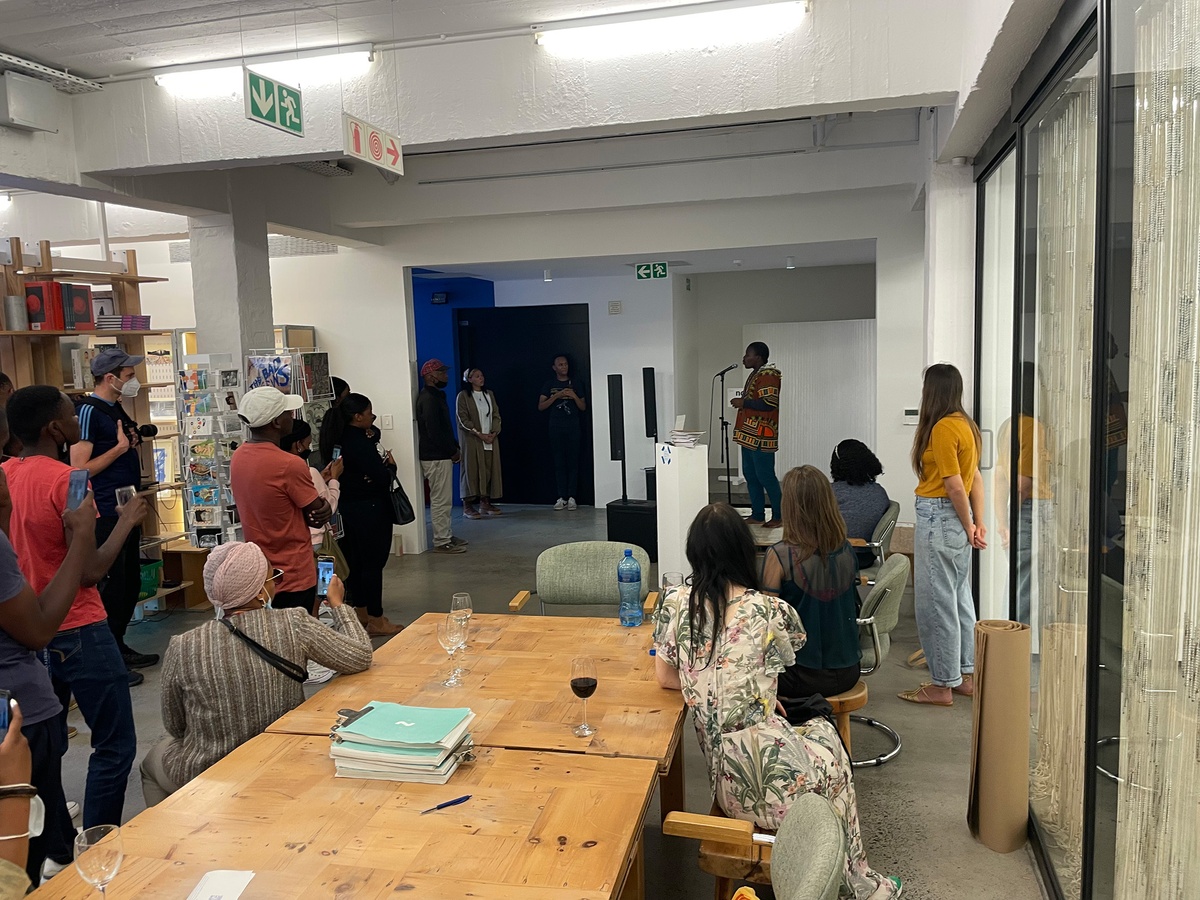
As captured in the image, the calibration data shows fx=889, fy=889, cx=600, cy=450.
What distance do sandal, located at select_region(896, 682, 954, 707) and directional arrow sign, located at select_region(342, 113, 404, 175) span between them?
3.70 meters

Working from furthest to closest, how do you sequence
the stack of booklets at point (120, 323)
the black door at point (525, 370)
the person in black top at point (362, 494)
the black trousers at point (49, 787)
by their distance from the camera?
the black door at point (525, 370) < the stack of booklets at point (120, 323) < the person in black top at point (362, 494) < the black trousers at point (49, 787)

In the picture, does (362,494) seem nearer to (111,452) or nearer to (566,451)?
(111,452)

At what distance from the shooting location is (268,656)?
2730 millimetres

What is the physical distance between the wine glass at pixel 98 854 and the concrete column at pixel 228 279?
5.04 metres

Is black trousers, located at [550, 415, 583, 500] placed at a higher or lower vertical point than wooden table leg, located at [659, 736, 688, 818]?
higher

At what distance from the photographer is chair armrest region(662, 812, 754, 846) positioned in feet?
7.28

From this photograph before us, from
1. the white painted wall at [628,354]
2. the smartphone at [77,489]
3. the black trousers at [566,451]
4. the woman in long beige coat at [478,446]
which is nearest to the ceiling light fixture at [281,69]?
the smartphone at [77,489]

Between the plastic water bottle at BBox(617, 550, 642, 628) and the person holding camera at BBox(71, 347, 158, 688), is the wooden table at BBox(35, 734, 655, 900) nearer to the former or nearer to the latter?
the plastic water bottle at BBox(617, 550, 642, 628)

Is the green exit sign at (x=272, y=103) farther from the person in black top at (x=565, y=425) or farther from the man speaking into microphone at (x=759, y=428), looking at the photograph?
the person in black top at (x=565, y=425)

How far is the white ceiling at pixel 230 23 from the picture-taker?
13.3 ft

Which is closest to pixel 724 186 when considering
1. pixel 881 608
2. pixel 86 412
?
pixel 881 608

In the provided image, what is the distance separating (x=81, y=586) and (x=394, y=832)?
1.74m

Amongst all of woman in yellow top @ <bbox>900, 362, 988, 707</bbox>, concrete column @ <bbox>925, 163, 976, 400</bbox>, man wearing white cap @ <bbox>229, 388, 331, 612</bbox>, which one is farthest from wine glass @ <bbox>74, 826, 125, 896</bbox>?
concrete column @ <bbox>925, 163, 976, 400</bbox>

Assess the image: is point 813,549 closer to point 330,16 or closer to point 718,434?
point 330,16
